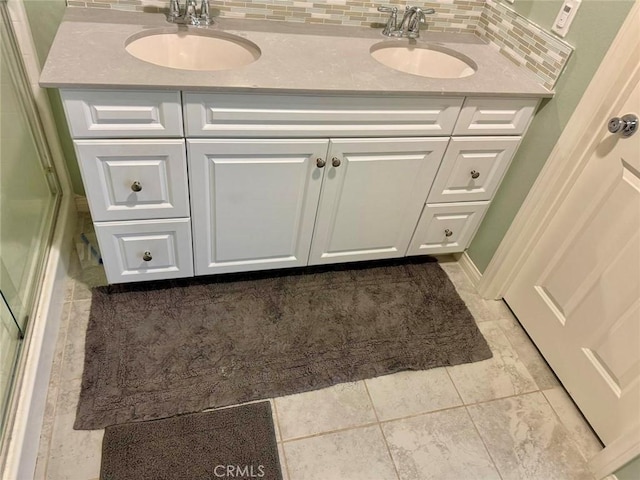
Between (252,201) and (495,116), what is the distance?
84 centimetres

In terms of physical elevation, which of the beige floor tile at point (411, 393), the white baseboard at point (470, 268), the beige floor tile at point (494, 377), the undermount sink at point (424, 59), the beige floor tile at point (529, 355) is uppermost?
the undermount sink at point (424, 59)

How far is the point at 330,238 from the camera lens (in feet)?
5.50

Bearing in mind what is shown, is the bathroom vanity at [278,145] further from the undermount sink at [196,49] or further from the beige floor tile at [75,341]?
the beige floor tile at [75,341]

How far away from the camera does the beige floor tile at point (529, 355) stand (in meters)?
1.61

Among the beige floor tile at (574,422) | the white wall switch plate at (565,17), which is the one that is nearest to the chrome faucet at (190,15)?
the white wall switch plate at (565,17)

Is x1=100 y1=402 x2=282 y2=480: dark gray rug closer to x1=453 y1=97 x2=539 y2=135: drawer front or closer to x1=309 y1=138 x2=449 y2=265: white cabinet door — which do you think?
x1=309 y1=138 x2=449 y2=265: white cabinet door

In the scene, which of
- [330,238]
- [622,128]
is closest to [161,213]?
[330,238]

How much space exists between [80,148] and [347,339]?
3.39 ft

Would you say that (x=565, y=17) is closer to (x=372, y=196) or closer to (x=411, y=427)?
(x=372, y=196)

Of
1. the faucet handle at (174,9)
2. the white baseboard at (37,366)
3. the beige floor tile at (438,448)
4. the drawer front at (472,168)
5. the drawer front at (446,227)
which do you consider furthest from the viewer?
the drawer front at (446,227)

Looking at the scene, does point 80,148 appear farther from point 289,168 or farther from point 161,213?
point 289,168

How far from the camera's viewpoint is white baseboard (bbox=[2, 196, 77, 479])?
43.8 inches
